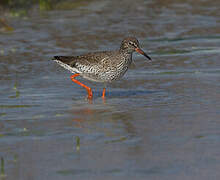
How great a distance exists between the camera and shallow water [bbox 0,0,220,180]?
6723mm

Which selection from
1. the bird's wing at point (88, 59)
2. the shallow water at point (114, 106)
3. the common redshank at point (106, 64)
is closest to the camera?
the shallow water at point (114, 106)

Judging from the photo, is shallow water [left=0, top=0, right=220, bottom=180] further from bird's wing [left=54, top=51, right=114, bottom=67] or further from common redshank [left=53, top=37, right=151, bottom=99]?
bird's wing [left=54, top=51, right=114, bottom=67]

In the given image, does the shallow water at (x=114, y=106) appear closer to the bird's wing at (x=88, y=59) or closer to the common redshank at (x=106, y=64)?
the common redshank at (x=106, y=64)

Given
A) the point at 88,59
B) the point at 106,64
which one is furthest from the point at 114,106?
the point at 88,59

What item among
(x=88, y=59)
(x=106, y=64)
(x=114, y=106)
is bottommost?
(x=114, y=106)

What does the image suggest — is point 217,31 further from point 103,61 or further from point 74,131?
point 74,131

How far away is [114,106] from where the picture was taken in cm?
997

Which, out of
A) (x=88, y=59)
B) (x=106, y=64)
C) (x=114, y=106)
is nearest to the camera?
(x=114, y=106)

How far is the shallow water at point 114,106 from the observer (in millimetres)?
6723

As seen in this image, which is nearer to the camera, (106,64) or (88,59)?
(106,64)

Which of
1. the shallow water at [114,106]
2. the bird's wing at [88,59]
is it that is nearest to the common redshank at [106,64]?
the bird's wing at [88,59]

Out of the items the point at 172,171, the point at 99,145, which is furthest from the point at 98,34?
the point at 172,171

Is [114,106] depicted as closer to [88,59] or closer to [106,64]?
[106,64]

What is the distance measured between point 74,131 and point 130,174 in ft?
6.91
